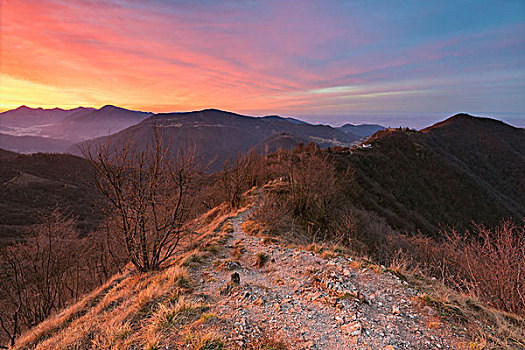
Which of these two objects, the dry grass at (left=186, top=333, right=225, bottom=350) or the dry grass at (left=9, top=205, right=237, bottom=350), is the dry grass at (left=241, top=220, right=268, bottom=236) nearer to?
the dry grass at (left=9, top=205, right=237, bottom=350)

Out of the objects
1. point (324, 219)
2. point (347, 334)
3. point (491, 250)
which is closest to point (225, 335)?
point (347, 334)

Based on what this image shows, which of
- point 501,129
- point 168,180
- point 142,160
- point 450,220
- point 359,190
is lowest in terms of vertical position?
point 450,220

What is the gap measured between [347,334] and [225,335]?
6.47 ft

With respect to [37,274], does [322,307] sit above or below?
above

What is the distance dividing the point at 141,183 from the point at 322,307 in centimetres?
568

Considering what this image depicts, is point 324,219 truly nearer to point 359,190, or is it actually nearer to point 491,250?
point 491,250

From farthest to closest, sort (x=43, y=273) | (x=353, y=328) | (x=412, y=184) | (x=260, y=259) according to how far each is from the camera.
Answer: (x=412, y=184), (x=43, y=273), (x=260, y=259), (x=353, y=328)

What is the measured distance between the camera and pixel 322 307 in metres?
4.40

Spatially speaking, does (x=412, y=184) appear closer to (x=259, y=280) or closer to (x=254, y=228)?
(x=254, y=228)

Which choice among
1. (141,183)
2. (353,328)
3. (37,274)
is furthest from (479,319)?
(37,274)

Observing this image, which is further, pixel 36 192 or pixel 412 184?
pixel 36 192

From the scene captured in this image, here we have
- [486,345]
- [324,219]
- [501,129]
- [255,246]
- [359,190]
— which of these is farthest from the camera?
[501,129]

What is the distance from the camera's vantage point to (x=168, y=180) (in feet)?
23.2

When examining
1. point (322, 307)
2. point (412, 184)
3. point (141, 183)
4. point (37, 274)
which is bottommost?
point (37, 274)
